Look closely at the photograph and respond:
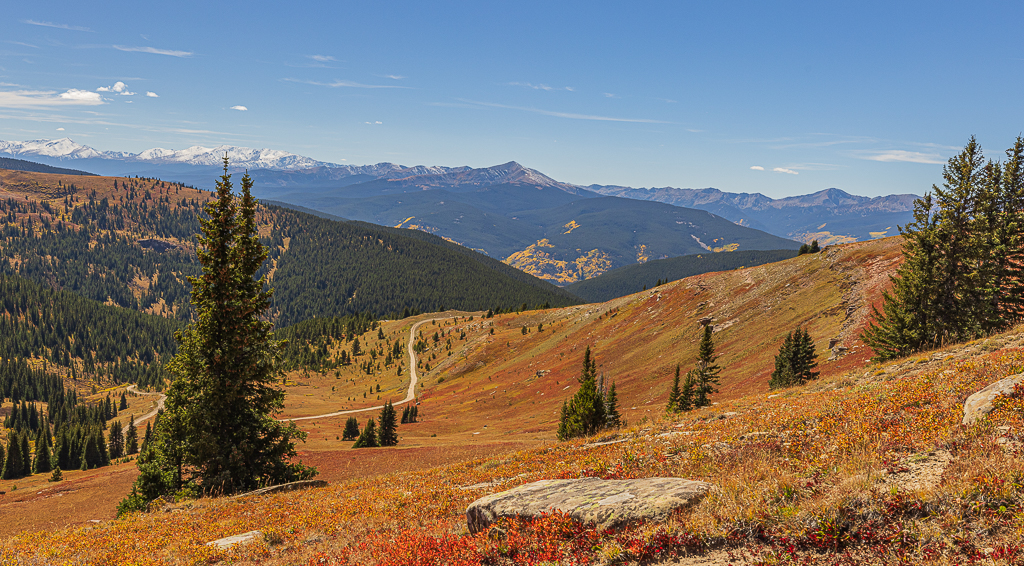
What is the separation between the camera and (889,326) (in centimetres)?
3475

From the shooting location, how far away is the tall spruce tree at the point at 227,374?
834 inches

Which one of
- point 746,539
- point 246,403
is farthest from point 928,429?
point 246,403

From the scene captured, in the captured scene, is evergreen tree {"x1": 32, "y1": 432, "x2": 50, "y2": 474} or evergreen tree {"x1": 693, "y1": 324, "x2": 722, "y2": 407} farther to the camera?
evergreen tree {"x1": 32, "y1": 432, "x2": 50, "y2": 474}

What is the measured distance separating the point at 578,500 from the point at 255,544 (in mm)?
7992

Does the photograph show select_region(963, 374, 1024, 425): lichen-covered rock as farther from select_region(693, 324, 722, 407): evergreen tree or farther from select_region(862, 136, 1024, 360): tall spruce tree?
select_region(693, 324, 722, 407): evergreen tree

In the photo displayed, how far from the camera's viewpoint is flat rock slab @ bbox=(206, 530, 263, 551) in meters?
11.2

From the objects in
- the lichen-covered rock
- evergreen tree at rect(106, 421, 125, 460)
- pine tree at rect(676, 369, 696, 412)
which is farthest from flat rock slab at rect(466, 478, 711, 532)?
evergreen tree at rect(106, 421, 125, 460)

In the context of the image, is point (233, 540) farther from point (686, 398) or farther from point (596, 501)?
point (686, 398)

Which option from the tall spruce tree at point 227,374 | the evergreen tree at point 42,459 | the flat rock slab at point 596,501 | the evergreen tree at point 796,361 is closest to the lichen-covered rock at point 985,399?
the flat rock slab at point 596,501

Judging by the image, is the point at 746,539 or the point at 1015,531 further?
the point at 746,539

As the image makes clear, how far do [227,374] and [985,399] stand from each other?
26.5 metres

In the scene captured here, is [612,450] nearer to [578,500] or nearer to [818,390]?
[578,500]

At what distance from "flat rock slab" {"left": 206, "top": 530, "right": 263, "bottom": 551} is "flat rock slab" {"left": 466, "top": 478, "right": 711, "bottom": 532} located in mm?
6003

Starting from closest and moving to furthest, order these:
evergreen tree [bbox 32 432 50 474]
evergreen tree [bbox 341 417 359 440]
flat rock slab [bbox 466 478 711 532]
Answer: flat rock slab [bbox 466 478 711 532] < evergreen tree [bbox 341 417 359 440] < evergreen tree [bbox 32 432 50 474]
